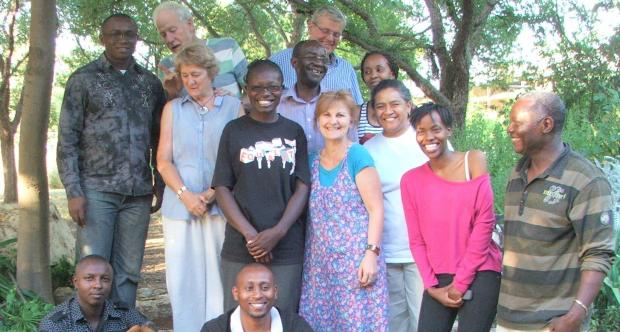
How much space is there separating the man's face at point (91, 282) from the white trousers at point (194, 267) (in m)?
0.41

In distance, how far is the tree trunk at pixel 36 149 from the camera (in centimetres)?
486

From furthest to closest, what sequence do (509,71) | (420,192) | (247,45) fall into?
(247,45)
(509,71)
(420,192)

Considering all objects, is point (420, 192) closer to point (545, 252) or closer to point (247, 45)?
point (545, 252)

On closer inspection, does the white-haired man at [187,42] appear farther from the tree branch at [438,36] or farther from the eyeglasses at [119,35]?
the tree branch at [438,36]

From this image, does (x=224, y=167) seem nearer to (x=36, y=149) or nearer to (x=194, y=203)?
(x=194, y=203)

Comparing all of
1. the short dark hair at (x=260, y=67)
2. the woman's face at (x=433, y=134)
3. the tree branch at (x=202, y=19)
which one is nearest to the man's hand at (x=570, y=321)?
the woman's face at (x=433, y=134)

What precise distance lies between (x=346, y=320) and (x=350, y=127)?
1.06 meters

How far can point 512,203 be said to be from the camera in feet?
9.96

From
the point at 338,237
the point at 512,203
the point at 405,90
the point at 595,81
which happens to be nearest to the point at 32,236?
the point at 338,237

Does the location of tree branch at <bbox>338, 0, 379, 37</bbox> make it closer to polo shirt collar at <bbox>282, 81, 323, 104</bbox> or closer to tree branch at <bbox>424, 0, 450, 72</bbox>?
tree branch at <bbox>424, 0, 450, 72</bbox>

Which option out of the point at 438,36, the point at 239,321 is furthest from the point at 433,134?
the point at 438,36

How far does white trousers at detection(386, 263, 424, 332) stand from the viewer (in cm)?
378

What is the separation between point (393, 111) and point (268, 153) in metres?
0.75

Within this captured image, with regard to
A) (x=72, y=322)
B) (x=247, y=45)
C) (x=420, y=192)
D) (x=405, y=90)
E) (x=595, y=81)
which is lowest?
(x=72, y=322)
